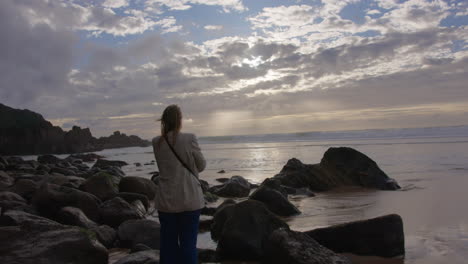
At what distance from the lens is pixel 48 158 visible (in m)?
30.2

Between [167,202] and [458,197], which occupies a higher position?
[167,202]

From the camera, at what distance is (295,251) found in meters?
5.06

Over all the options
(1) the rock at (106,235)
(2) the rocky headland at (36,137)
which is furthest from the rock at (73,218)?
(2) the rocky headland at (36,137)

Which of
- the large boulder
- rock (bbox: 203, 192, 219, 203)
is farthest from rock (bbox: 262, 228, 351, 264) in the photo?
the large boulder

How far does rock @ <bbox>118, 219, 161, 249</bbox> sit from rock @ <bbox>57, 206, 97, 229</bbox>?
790 mm

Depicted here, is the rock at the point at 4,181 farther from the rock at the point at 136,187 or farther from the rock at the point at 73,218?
the rock at the point at 73,218

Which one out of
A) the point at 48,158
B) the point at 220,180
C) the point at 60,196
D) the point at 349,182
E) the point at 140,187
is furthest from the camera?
the point at 48,158

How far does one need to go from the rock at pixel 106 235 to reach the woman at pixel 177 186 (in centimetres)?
301

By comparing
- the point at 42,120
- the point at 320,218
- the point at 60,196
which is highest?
the point at 42,120

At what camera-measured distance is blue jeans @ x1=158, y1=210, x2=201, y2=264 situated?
165 inches

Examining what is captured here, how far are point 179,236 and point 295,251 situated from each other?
5.30 ft

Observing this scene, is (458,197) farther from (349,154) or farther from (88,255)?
→ (88,255)

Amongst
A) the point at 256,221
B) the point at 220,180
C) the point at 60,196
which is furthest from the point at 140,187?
the point at 256,221

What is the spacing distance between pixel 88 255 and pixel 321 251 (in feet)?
10.3
